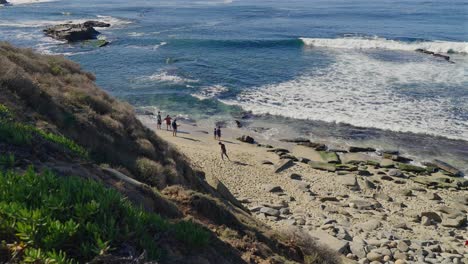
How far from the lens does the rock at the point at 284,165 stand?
827 inches

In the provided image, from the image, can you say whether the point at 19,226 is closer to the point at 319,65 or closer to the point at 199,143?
the point at 199,143

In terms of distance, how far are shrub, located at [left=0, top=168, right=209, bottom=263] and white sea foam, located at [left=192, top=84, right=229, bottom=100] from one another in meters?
28.6

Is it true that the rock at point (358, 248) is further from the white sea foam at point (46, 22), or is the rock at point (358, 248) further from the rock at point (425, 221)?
the white sea foam at point (46, 22)

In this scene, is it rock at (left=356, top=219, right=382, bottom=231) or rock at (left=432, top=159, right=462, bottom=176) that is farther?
rock at (left=432, top=159, right=462, bottom=176)

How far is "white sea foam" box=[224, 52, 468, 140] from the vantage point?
2817 centimetres

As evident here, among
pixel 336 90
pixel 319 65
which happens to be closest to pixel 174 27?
pixel 319 65

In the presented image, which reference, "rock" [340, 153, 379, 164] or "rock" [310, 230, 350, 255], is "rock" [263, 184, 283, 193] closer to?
"rock" [310, 230, 350, 255]

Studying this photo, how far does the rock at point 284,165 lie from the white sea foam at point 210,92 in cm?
1366

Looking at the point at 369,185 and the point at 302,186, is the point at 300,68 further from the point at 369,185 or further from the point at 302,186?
the point at 302,186

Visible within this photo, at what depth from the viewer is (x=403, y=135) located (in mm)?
26344

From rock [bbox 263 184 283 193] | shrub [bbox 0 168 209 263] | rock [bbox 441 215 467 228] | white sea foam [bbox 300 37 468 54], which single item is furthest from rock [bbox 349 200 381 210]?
white sea foam [bbox 300 37 468 54]

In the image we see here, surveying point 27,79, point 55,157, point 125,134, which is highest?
point 27,79

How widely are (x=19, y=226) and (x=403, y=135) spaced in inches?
1004

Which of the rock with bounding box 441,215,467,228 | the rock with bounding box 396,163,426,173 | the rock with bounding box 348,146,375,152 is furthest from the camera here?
the rock with bounding box 348,146,375,152
